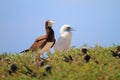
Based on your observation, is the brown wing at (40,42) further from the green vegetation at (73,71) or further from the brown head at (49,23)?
the green vegetation at (73,71)

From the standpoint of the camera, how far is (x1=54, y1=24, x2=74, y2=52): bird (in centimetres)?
1576

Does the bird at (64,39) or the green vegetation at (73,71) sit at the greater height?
the green vegetation at (73,71)

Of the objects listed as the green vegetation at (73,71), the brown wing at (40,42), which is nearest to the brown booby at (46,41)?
the brown wing at (40,42)

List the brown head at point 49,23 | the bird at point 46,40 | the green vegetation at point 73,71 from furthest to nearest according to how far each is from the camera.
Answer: the brown head at point 49,23, the bird at point 46,40, the green vegetation at point 73,71

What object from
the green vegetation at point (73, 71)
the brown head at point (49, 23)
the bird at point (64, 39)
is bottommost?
the bird at point (64, 39)

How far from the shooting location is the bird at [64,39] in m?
15.8

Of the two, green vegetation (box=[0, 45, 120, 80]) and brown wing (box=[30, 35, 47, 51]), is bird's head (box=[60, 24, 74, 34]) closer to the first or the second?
brown wing (box=[30, 35, 47, 51])

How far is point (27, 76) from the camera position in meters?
6.16

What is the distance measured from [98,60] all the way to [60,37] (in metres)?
9.22

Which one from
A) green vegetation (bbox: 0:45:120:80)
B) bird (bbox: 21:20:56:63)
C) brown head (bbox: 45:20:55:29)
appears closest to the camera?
green vegetation (bbox: 0:45:120:80)

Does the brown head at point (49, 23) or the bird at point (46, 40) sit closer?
the bird at point (46, 40)

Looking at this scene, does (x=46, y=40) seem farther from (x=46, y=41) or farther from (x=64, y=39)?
(x=64, y=39)

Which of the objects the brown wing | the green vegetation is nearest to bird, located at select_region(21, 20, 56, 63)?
the brown wing

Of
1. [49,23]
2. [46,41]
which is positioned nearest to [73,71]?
[46,41]
